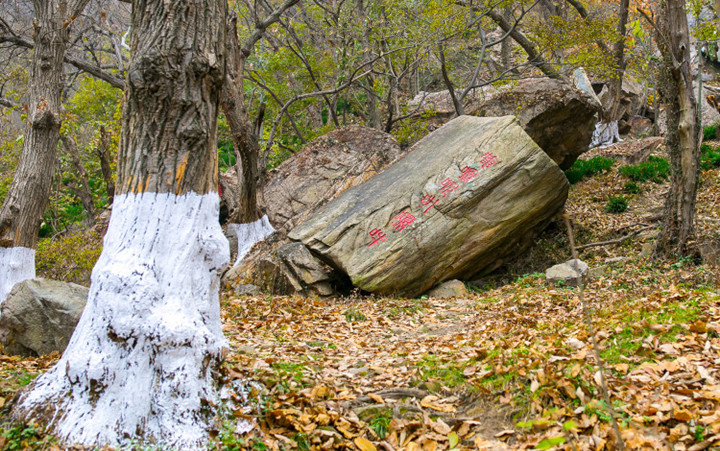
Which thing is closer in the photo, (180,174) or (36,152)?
(180,174)

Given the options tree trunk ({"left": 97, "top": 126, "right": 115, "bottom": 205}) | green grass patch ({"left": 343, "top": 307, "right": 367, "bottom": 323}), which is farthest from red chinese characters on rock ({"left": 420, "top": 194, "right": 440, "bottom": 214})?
tree trunk ({"left": 97, "top": 126, "right": 115, "bottom": 205})

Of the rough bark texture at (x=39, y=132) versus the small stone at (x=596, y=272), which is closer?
the rough bark texture at (x=39, y=132)

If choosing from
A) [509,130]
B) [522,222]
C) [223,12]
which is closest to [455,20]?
[509,130]

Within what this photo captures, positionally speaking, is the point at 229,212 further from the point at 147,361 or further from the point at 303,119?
the point at 147,361

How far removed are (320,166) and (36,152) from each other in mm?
5419

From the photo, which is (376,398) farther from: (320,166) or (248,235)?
(320,166)

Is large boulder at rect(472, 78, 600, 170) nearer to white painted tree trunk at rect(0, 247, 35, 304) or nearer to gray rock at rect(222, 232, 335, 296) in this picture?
gray rock at rect(222, 232, 335, 296)

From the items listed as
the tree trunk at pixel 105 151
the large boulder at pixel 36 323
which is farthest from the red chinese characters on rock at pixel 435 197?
the tree trunk at pixel 105 151

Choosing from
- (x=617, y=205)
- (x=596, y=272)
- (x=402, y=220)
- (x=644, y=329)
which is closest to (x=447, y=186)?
(x=402, y=220)

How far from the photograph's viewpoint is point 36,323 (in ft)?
16.8

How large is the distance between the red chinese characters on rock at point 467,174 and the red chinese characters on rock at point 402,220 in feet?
3.20

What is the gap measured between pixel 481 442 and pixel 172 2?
3.40 m

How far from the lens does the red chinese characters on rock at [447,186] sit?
8172 millimetres

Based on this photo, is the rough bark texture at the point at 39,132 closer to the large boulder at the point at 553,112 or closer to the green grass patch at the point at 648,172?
the large boulder at the point at 553,112
